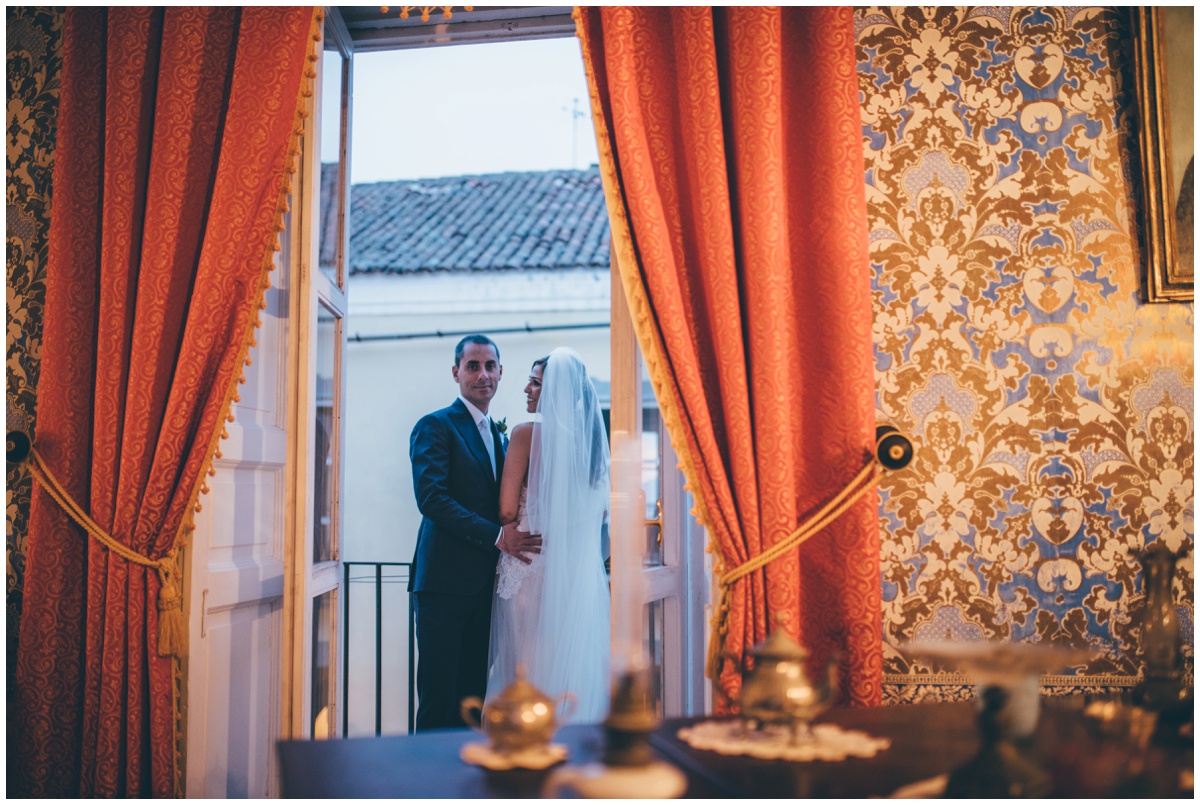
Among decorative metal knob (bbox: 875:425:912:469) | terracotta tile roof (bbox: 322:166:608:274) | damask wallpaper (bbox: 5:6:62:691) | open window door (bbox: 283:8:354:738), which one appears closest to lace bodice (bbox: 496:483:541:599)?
open window door (bbox: 283:8:354:738)

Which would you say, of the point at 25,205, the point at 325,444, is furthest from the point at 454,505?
the point at 25,205

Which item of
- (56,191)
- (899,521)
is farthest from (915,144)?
(56,191)

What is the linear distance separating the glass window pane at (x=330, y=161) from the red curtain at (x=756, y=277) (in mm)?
804

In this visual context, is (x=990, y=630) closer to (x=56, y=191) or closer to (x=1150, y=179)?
(x=1150, y=179)

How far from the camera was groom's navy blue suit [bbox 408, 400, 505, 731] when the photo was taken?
318 centimetres

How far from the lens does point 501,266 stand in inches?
261

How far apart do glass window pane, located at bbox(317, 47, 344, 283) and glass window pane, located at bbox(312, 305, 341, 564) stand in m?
0.17

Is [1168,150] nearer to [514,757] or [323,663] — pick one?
[514,757]

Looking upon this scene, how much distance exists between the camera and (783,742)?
1.22 m

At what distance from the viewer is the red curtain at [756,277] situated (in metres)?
1.92

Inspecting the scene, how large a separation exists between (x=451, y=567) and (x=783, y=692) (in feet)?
7.38

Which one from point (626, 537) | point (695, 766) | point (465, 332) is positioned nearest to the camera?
point (695, 766)

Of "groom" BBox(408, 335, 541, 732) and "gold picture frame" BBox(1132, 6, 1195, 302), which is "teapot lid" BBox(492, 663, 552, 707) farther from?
"groom" BBox(408, 335, 541, 732)

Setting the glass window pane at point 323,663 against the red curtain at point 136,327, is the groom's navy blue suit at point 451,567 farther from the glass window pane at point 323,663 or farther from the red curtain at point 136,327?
the red curtain at point 136,327
